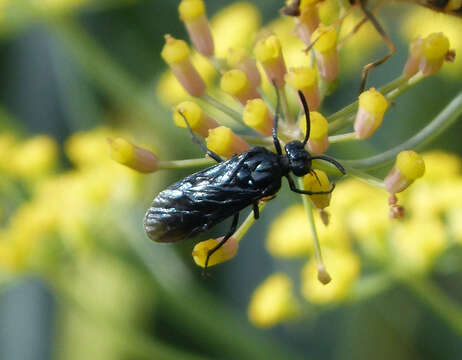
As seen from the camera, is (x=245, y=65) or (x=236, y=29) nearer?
(x=245, y=65)

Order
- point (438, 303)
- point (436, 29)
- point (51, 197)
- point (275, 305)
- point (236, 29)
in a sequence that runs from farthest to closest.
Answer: point (436, 29) → point (236, 29) → point (51, 197) → point (275, 305) → point (438, 303)

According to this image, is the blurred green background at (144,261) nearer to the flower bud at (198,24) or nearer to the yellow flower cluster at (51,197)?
the yellow flower cluster at (51,197)

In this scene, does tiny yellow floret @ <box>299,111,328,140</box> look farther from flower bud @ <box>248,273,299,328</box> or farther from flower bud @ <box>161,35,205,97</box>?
flower bud @ <box>248,273,299,328</box>

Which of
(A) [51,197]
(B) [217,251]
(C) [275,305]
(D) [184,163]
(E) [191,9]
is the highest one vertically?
(E) [191,9]

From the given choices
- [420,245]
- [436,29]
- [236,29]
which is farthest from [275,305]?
[436,29]

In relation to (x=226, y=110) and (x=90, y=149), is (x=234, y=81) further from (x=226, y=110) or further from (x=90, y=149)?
(x=90, y=149)

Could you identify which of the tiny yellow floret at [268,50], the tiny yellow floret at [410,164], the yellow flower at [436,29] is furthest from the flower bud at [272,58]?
the yellow flower at [436,29]

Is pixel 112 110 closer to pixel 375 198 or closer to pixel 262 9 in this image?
pixel 262 9
